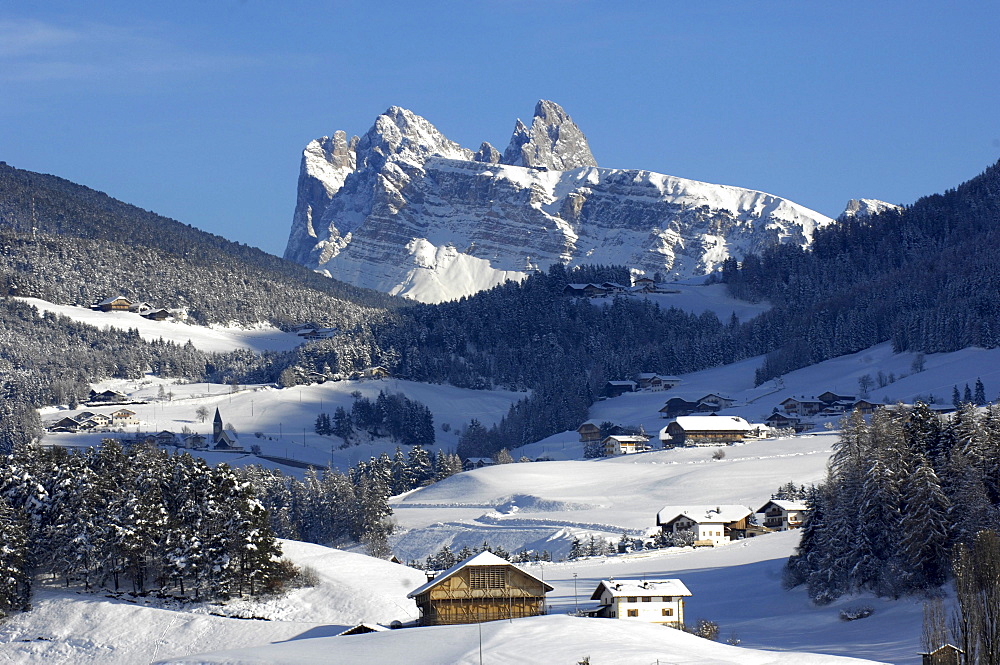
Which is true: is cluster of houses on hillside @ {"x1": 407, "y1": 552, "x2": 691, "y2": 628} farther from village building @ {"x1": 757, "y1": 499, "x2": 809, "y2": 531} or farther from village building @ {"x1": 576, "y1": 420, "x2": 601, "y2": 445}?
village building @ {"x1": 576, "y1": 420, "x2": 601, "y2": 445}

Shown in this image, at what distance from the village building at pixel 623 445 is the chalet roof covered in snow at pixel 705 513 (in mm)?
42896

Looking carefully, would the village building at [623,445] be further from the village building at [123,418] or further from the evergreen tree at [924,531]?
the evergreen tree at [924,531]

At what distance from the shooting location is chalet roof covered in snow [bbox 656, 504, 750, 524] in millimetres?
104725

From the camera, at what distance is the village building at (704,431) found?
151 meters

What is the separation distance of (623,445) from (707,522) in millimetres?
50046

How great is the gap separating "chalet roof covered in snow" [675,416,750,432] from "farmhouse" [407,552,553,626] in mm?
84745

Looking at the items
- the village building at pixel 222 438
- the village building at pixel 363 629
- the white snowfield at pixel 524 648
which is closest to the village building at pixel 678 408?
the village building at pixel 222 438

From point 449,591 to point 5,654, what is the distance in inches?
757

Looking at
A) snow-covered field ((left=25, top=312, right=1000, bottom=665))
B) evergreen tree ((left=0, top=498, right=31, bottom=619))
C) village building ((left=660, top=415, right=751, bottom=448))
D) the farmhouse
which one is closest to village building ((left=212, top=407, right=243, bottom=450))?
snow-covered field ((left=25, top=312, right=1000, bottom=665))

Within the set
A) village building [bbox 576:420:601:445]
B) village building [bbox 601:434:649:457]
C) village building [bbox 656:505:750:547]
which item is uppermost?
village building [bbox 576:420:601:445]

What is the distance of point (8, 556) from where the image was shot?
2842 inches

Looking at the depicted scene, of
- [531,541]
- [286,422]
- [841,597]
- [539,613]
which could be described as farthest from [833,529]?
[286,422]

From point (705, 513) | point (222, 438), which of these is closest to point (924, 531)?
point (705, 513)

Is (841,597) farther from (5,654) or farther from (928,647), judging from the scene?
(5,654)
